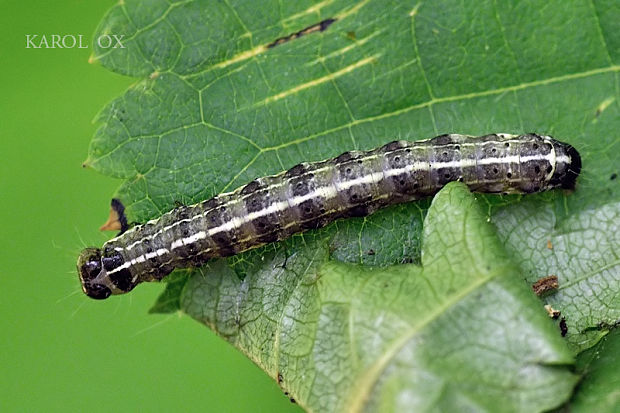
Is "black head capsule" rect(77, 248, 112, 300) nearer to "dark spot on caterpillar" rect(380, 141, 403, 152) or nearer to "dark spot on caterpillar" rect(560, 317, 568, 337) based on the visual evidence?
"dark spot on caterpillar" rect(380, 141, 403, 152)

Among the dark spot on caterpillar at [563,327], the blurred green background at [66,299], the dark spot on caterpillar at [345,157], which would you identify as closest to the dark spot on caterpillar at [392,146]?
the dark spot on caterpillar at [345,157]

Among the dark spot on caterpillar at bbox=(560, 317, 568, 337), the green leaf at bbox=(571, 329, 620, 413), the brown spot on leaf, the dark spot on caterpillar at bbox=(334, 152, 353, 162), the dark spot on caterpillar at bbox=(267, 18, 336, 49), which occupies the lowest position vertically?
the green leaf at bbox=(571, 329, 620, 413)

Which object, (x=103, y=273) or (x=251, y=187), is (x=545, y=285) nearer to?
(x=251, y=187)

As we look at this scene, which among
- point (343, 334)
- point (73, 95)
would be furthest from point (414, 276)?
point (73, 95)

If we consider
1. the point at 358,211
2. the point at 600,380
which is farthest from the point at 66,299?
the point at 600,380

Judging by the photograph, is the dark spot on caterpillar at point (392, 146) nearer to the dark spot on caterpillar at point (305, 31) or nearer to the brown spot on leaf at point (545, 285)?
the dark spot on caterpillar at point (305, 31)

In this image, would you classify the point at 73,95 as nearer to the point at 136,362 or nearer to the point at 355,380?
the point at 136,362

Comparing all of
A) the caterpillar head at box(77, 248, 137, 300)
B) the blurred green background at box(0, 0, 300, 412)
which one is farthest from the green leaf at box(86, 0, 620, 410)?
the blurred green background at box(0, 0, 300, 412)
